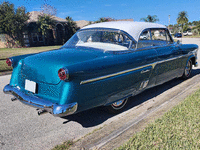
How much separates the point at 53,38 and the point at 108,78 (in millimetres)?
33098

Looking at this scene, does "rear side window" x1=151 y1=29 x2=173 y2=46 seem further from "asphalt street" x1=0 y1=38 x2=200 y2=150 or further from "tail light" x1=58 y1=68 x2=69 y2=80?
"tail light" x1=58 y1=68 x2=69 y2=80

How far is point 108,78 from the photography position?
2.92m

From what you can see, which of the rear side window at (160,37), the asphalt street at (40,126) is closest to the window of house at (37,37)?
the asphalt street at (40,126)

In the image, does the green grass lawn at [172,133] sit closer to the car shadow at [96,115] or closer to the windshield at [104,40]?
the car shadow at [96,115]

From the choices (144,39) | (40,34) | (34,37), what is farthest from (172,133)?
(40,34)

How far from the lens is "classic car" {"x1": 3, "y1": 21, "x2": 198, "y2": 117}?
258 centimetres

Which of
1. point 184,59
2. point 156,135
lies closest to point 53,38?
point 184,59

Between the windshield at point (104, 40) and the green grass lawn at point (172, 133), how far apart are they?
1.48 metres

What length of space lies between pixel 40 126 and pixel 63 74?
126 centimetres

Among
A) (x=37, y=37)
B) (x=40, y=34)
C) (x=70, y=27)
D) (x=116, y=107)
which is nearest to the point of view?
(x=116, y=107)

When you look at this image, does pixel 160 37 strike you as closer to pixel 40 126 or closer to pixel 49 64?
pixel 49 64

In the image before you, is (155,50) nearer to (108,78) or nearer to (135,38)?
(135,38)

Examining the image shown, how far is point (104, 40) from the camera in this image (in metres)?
3.71

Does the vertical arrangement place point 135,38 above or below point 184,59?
above
